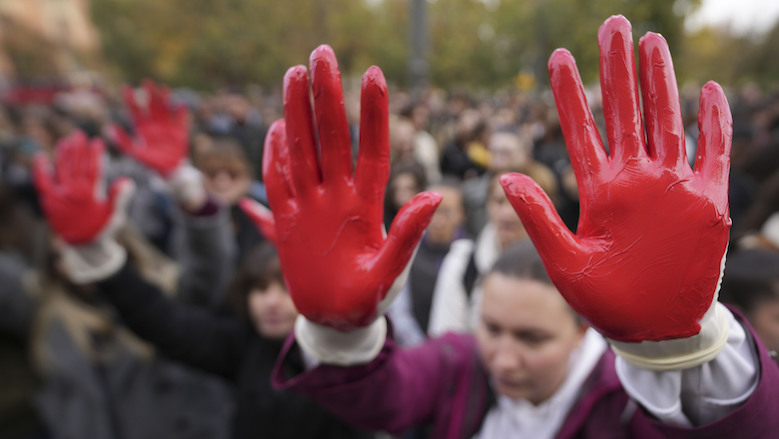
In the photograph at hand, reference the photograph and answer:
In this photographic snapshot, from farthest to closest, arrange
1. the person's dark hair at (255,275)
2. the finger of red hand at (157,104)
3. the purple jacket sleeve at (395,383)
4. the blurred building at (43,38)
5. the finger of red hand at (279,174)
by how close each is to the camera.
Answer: the blurred building at (43,38)
the finger of red hand at (157,104)
the person's dark hair at (255,275)
the purple jacket sleeve at (395,383)
the finger of red hand at (279,174)

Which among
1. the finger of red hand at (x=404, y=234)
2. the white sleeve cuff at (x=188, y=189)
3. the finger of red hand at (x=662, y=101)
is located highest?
the finger of red hand at (x=662, y=101)

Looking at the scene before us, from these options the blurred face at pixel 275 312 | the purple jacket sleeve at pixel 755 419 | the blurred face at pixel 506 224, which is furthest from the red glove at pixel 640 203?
the blurred face at pixel 506 224

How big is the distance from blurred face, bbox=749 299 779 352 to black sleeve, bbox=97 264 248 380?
68.9 inches

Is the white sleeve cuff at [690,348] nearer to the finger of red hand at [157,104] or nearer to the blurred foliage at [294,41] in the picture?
the finger of red hand at [157,104]

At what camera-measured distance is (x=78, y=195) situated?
1.94 meters

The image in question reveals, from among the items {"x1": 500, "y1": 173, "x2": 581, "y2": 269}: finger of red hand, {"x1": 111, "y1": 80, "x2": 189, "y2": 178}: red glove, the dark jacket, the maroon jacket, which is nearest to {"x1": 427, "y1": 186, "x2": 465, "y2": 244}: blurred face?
the dark jacket

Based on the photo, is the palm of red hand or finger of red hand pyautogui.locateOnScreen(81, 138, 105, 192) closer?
the palm of red hand

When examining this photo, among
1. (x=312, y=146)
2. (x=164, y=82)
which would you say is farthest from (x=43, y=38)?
(x=312, y=146)

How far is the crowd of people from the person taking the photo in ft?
3.59

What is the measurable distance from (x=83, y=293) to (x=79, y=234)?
58cm

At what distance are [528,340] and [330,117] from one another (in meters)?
0.74

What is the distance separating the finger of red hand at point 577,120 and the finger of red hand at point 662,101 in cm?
8

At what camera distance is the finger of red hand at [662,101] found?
2.45 ft

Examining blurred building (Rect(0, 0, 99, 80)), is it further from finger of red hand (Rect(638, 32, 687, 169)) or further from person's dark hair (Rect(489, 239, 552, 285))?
Result: finger of red hand (Rect(638, 32, 687, 169))
